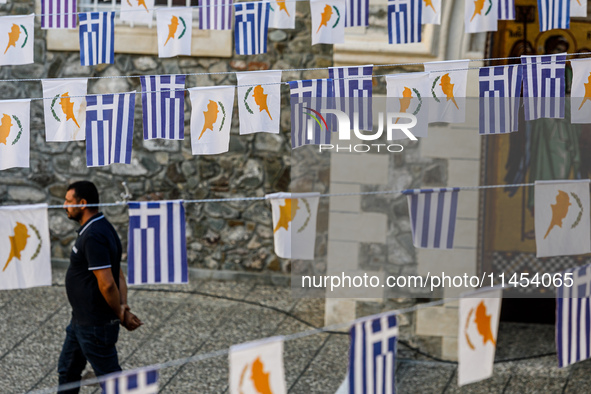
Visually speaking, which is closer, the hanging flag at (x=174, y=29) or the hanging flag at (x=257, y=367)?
the hanging flag at (x=257, y=367)

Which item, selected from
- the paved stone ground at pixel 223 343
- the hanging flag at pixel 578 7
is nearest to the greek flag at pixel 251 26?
the hanging flag at pixel 578 7

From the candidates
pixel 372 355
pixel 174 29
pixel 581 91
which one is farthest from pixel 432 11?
pixel 372 355

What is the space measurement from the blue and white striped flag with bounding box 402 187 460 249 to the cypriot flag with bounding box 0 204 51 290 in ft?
7.75

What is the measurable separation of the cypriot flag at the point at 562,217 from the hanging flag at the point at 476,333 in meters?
1.11

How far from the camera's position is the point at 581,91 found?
21.5 ft

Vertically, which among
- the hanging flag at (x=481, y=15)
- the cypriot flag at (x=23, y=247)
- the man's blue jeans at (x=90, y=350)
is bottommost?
the man's blue jeans at (x=90, y=350)

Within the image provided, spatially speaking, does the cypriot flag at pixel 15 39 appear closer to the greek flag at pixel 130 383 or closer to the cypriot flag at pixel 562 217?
the greek flag at pixel 130 383

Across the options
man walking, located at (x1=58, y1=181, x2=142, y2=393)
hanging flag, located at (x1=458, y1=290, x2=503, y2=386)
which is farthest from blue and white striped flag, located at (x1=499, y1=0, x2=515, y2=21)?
man walking, located at (x1=58, y1=181, x2=142, y2=393)

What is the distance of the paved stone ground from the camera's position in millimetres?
7340

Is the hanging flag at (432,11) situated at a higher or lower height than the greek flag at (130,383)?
higher

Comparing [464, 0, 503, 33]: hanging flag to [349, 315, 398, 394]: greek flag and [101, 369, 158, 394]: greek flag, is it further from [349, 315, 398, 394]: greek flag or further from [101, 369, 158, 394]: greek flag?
[101, 369, 158, 394]: greek flag

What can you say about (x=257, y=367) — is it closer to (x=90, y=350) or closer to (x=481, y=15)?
(x=90, y=350)

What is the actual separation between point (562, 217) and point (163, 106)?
9.83ft

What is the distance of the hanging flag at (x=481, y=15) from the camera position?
6906 mm
